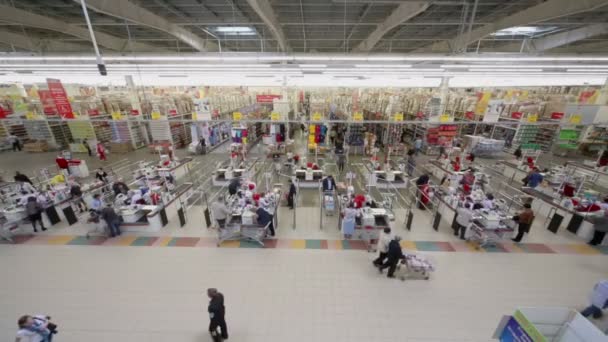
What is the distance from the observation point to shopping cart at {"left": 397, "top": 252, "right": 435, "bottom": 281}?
21.0ft

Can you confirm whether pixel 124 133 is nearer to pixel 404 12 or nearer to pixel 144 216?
pixel 144 216

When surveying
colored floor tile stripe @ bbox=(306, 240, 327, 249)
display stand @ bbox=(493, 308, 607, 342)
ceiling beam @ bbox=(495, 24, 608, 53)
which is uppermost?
ceiling beam @ bbox=(495, 24, 608, 53)

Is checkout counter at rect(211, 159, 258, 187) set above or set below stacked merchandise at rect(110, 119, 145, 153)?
below

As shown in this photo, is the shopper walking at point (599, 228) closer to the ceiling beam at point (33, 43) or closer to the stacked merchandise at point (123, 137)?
the stacked merchandise at point (123, 137)

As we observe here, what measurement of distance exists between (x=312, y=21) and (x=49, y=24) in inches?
434

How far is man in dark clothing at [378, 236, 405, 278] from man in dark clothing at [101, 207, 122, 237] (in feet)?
29.8

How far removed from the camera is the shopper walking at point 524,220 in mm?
7590

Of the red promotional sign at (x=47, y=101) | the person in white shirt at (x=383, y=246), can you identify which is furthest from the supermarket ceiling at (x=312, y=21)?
the person in white shirt at (x=383, y=246)

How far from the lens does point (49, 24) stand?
9422mm

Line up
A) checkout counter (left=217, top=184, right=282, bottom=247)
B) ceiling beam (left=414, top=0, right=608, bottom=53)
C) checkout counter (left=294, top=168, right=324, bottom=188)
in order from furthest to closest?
checkout counter (left=294, top=168, right=324, bottom=188) → checkout counter (left=217, top=184, right=282, bottom=247) → ceiling beam (left=414, top=0, right=608, bottom=53)

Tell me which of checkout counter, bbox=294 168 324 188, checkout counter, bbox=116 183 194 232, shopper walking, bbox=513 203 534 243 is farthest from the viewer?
checkout counter, bbox=294 168 324 188

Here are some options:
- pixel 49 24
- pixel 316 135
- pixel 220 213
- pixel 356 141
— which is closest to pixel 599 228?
pixel 220 213

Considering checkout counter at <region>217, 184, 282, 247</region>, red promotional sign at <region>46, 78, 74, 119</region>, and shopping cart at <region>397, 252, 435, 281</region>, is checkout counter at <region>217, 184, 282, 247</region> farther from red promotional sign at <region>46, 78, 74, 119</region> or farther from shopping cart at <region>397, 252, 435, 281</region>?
red promotional sign at <region>46, 78, 74, 119</region>

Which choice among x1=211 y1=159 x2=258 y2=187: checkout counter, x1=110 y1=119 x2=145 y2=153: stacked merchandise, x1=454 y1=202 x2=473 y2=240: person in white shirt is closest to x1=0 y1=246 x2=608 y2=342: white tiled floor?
x1=454 y1=202 x2=473 y2=240: person in white shirt
